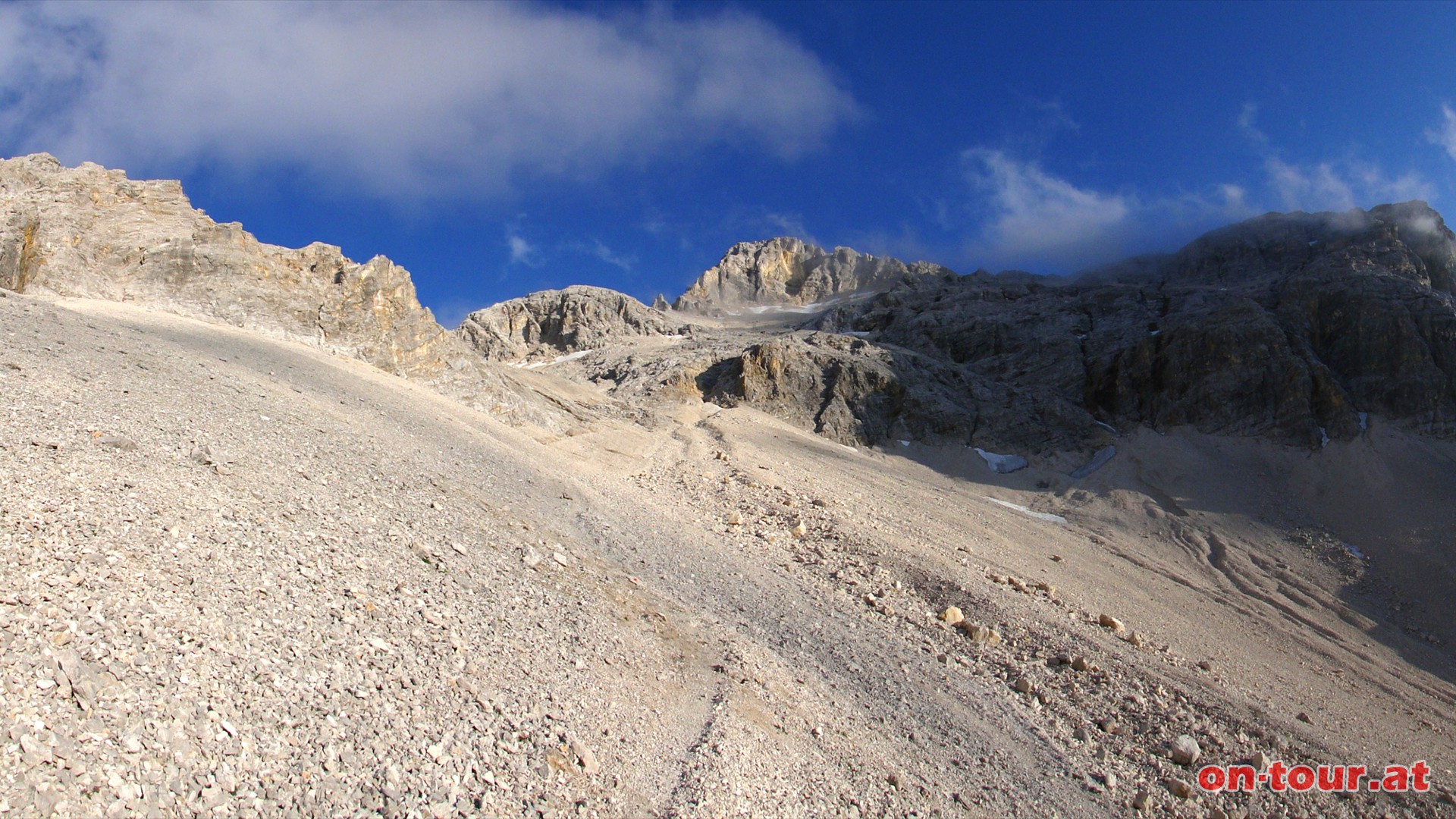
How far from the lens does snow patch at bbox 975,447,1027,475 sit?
38.6 metres

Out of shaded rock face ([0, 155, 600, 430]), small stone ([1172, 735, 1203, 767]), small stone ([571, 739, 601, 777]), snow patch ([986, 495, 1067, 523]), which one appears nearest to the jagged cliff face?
shaded rock face ([0, 155, 600, 430])

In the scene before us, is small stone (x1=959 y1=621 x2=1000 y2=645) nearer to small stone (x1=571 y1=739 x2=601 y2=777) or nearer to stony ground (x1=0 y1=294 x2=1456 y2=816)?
stony ground (x1=0 y1=294 x2=1456 y2=816)

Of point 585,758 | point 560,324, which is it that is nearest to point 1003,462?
point 585,758

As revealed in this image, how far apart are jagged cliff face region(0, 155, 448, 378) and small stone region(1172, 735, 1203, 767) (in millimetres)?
24487


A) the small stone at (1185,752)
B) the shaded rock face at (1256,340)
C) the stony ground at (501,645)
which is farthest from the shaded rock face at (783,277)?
the small stone at (1185,752)

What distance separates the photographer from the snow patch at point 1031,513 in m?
31.2

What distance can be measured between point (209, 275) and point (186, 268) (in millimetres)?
603

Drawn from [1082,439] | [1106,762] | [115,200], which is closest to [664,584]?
[1106,762]

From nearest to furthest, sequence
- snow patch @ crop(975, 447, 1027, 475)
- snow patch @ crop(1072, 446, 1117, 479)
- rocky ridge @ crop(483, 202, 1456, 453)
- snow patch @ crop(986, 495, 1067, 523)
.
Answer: snow patch @ crop(986, 495, 1067, 523) → snow patch @ crop(1072, 446, 1117, 479) → snow patch @ crop(975, 447, 1027, 475) → rocky ridge @ crop(483, 202, 1456, 453)

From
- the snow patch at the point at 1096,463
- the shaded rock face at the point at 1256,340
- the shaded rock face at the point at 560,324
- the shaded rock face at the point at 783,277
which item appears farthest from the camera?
the shaded rock face at the point at 783,277

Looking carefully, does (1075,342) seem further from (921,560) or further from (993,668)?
→ (993,668)

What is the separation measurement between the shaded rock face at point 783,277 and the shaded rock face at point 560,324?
39.3m

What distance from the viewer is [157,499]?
29.5ft

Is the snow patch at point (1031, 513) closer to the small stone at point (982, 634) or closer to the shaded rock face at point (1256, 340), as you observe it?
the shaded rock face at point (1256, 340)
